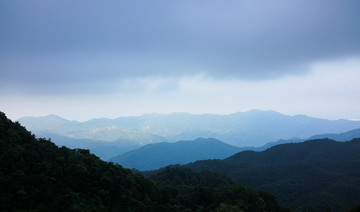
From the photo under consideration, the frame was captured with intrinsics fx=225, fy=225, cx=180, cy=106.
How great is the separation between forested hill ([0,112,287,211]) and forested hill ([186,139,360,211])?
28.8 m

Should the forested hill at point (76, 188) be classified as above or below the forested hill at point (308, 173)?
above

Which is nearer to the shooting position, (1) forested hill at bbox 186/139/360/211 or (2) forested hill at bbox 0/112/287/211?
(2) forested hill at bbox 0/112/287/211

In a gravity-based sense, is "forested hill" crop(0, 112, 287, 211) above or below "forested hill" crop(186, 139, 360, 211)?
above

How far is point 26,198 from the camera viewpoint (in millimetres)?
16203

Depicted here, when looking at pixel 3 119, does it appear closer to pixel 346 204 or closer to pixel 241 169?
pixel 346 204

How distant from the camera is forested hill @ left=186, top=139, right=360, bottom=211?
6297 cm

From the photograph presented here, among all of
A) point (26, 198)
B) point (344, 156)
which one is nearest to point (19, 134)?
point (26, 198)

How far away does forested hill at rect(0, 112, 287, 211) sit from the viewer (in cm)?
1677

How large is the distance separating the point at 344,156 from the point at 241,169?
177ft

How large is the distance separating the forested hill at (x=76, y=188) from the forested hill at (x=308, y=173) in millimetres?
28814

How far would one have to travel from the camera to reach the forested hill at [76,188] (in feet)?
55.0

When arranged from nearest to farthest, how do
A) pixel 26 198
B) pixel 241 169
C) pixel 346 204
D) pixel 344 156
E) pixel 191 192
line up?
pixel 26 198, pixel 191 192, pixel 346 204, pixel 241 169, pixel 344 156

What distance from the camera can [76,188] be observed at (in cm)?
2038

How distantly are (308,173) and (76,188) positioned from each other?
92.3 meters
